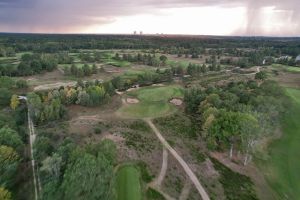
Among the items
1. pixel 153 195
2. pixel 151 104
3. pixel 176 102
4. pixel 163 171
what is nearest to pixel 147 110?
pixel 151 104

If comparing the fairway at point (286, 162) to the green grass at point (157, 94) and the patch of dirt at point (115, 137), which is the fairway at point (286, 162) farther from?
the green grass at point (157, 94)

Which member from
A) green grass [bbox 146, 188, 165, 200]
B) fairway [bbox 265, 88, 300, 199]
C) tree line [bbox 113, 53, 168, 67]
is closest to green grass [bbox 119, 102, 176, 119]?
fairway [bbox 265, 88, 300, 199]

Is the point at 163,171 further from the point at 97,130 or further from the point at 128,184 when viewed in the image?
the point at 97,130

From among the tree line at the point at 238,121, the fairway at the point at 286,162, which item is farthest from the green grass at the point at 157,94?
the fairway at the point at 286,162

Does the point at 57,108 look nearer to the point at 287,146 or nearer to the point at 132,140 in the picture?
Result: the point at 132,140

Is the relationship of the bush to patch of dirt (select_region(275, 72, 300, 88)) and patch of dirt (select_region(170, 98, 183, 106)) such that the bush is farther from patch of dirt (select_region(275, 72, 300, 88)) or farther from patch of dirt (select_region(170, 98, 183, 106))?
patch of dirt (select_region(275, 72, 300, 88))
